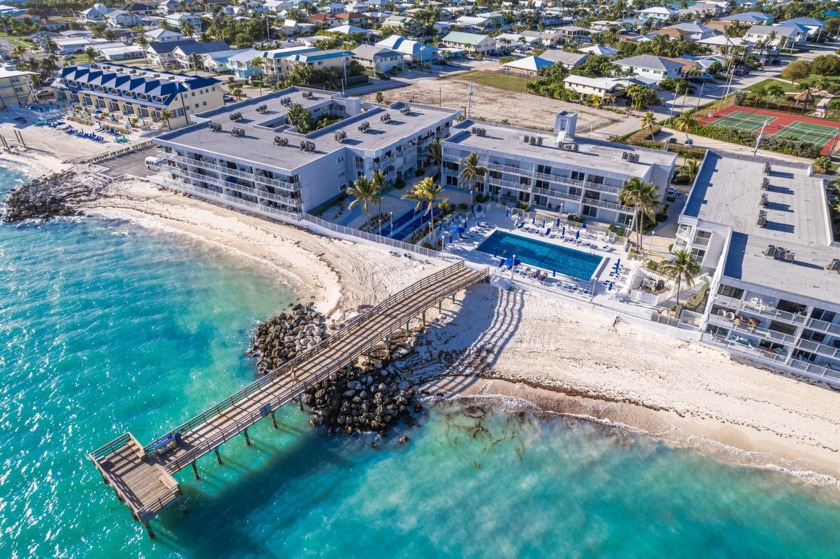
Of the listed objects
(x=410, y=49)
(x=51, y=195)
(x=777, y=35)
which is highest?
Result: (x=777, y=35)

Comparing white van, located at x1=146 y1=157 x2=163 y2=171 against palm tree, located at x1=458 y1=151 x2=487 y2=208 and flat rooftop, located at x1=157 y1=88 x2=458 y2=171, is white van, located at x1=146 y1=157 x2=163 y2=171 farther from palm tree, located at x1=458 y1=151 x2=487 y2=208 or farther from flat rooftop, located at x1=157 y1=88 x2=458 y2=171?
palm tree, located at x1=458 y1=151 x2=487 y2=208

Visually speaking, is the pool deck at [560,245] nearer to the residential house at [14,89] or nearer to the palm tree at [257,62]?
the palm tree at [257,62]

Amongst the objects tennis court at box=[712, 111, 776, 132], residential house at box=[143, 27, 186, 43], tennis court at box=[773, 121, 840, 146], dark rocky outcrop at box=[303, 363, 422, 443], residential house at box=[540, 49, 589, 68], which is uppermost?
residential house at box=[143, 27, 186, 43]

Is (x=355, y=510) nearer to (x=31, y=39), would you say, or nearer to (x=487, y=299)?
(x=487, y=299)

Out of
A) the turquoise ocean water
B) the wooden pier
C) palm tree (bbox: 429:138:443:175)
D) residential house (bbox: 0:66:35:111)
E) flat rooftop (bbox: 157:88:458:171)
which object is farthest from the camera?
residential house (bbox: 0:66:35:111)

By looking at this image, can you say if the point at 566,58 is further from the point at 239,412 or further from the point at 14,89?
the point at 239,412

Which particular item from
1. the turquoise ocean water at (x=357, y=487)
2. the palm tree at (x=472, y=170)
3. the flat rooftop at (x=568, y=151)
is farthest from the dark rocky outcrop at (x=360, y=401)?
the flat rooftop at (x=568, y=151)

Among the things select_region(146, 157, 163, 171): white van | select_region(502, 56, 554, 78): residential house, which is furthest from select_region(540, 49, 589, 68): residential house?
select_region(146, 157, 163, 171): white van

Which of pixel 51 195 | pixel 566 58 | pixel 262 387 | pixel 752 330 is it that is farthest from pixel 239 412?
pixel 566 58
